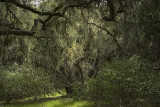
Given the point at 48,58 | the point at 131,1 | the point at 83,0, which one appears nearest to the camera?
the point at 131,1

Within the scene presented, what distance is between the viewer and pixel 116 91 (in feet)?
34.3

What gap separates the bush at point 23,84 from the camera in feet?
55.6

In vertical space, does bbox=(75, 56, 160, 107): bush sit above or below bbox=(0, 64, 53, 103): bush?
above

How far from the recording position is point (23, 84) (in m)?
17.2

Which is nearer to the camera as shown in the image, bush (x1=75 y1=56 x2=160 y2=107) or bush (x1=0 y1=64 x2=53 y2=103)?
bush (x1=75 y1=56 x2=160 y2=107)

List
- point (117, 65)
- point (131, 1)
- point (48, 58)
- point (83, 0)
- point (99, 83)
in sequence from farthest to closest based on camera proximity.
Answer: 1. point (99, 83)
2. point (117, 65)
3. point (48, 58)
4. point (83, 0)
5. point (131, 1)

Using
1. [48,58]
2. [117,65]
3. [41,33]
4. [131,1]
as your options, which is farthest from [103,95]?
[131,1]

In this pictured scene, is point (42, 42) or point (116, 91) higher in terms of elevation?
point (42, 42)

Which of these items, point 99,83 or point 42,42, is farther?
point 99,83

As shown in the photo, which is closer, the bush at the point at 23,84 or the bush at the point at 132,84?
the bush at the point at 132,84

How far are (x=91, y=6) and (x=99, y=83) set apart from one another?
4.78 metres

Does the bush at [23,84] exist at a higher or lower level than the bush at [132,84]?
lower

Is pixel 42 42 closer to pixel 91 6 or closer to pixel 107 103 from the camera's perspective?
pixel 91 6

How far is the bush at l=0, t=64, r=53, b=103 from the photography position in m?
16.9
